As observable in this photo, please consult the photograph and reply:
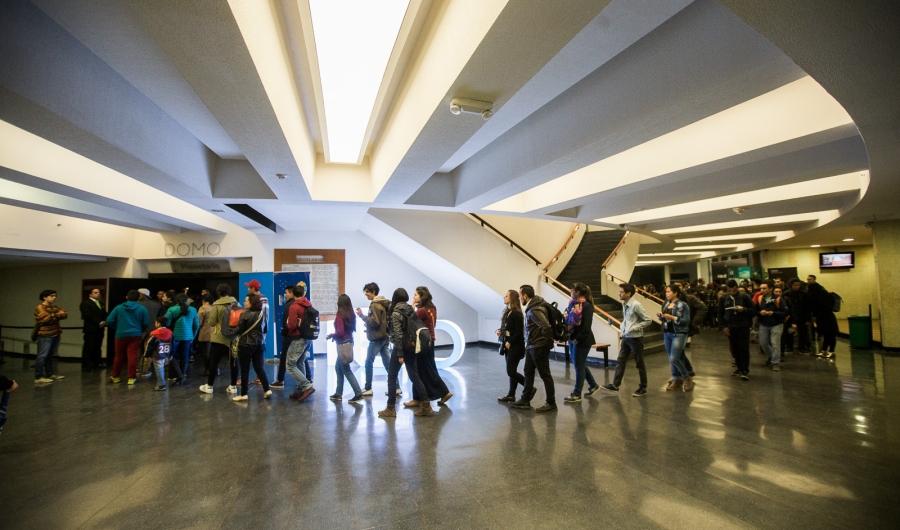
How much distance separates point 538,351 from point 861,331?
10.4m

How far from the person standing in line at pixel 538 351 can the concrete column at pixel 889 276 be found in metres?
9.72

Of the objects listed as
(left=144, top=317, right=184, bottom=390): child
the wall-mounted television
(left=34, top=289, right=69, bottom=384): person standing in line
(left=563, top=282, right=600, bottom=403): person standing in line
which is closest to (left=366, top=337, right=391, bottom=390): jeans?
(left=563, top=282, right=600, bottom=403): person standing in line

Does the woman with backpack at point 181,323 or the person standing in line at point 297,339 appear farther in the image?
the woman with backpack at point 181,323

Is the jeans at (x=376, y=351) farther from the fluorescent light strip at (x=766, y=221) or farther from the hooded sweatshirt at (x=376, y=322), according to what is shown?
the fluorescent light strip at (x=766, y=221)

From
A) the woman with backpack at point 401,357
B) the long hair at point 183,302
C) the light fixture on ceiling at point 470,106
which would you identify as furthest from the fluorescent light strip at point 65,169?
the light fixture on ceiling at point 470,106

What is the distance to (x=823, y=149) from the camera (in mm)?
5031

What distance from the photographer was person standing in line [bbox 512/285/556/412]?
5.41 m

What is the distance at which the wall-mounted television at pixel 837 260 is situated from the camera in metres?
14.8

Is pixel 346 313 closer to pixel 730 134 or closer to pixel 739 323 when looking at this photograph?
pixel 730 134

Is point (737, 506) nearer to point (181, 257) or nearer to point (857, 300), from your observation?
point (181, 257)

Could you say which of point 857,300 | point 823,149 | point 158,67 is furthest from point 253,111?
point 857,300

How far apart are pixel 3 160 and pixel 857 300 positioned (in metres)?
22.3

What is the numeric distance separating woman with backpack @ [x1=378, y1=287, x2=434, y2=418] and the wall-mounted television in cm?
1744

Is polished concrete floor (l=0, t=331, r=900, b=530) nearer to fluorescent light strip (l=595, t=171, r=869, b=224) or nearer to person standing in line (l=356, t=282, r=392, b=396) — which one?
person standing in line (l=356, t=282, r=392, b=396)
